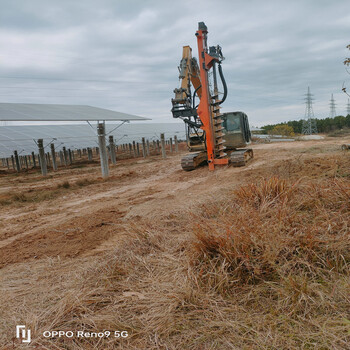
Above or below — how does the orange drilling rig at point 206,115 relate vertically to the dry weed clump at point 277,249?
above

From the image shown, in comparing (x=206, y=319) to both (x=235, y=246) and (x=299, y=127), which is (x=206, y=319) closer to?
(x=235, y=246)

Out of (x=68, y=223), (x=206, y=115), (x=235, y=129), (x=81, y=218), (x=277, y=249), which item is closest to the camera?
(x=277, y=249)

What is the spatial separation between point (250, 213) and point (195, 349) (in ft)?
6.54

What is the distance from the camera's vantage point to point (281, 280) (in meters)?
2.51

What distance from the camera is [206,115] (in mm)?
10383

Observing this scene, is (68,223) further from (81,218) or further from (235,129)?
(235,129)

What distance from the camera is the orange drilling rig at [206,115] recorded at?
33.6 ft

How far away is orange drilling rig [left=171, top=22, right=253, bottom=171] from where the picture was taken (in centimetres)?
1023

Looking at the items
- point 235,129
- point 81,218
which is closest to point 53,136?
point 235,129

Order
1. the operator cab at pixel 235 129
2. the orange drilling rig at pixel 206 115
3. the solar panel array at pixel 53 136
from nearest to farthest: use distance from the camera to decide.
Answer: the orange drilling rig at pixel 206 115, the operator cab at pixel 235 129, the solar panel array at pixel 53 136

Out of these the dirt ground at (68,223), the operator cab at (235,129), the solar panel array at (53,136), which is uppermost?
the solar panel array at (53,136)

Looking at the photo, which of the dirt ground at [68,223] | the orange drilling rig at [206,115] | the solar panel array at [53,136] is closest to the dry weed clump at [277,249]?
the dirt ground at [68,223]

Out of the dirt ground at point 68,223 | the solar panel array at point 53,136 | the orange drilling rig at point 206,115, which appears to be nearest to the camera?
the dirt ground at point 68,223

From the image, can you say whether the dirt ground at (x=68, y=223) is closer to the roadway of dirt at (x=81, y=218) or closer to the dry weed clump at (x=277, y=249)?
the roadway of dirt at (x=81, y=218)
